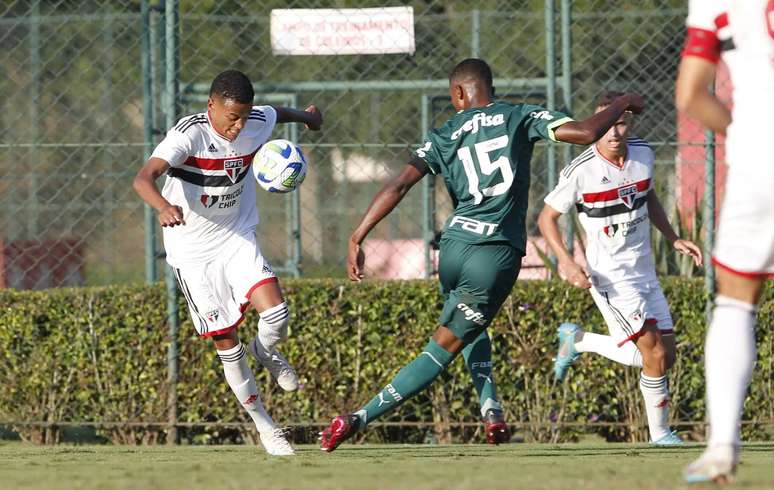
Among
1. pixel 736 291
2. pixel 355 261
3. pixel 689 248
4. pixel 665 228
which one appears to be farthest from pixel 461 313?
pixel 736 291

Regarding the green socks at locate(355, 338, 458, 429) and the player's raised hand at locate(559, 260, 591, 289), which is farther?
the player's raised hand at locate(559, 260, 591, 289)

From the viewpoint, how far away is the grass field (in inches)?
202

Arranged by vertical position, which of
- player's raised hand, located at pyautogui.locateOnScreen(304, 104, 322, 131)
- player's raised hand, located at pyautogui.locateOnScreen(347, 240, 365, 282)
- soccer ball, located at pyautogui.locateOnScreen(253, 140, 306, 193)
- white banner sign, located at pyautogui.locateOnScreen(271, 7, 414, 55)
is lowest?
player's raised hand, located at pyautogui.locateOnScreen(347, 240, 365, 282)

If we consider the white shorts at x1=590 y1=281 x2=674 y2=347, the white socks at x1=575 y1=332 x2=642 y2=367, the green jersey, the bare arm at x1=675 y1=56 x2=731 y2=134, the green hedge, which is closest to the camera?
the bare arm at x1=675 y1=56 x2=731 y2=134

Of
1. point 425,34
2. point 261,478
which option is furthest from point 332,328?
point 425,34

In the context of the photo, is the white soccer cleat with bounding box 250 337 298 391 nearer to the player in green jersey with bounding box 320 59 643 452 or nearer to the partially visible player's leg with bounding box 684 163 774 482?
the player in green jersey with bounding box 320 59 643 452

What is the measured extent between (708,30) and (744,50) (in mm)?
149

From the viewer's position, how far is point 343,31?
9.92 m

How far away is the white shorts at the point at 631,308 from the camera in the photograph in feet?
27.9

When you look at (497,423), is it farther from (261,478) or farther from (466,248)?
(261,478)

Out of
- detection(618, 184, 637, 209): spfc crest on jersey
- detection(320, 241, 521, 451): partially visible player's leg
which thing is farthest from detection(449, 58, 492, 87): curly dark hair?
detection(618, 184, 637, 209): spfc crest on jersey

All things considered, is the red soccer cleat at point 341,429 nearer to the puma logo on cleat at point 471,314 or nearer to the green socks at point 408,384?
the green socks at point 408,384

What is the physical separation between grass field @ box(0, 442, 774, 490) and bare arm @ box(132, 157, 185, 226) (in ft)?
3.94

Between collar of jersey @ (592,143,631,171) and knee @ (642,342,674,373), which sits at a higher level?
collar of jersey @ (592,143,631,171)
